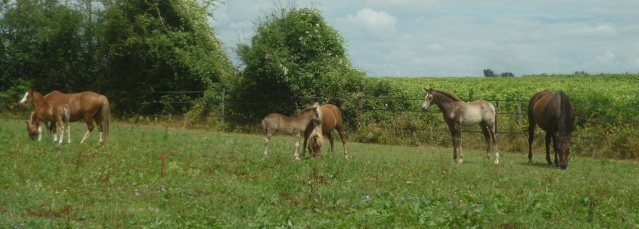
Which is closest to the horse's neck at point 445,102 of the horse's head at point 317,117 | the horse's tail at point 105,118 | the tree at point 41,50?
the horse's head at point 317,117

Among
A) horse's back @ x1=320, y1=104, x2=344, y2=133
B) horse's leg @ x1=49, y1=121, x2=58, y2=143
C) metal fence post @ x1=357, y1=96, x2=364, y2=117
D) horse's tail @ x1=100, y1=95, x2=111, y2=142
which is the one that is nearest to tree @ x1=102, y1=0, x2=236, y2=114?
metal fence post @ x1=357, y1=96, x2=364, y2=117

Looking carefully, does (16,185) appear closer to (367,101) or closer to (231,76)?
(367,101)

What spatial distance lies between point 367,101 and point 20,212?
18.4 metres

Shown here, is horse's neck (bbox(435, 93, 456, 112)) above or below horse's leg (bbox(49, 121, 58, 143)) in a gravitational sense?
above

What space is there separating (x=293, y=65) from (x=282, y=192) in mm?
16858

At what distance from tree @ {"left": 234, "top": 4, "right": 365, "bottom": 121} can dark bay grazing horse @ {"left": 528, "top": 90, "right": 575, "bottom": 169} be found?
30.0 ft

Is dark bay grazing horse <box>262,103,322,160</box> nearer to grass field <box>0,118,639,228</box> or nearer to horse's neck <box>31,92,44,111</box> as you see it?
grass field <box>0,118,639,228</box>

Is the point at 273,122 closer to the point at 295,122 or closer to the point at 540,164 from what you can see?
the point at 295,122

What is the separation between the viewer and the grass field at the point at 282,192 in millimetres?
9742

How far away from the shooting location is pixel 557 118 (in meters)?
18.9

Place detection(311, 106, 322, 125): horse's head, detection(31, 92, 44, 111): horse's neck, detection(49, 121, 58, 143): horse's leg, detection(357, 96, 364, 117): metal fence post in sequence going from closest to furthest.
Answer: detection(311, 106, 322, 125): horse's head < detection(49, 121, 58, 143): horse's leg < detection(31, 92, 44, 111): horse's neck < detection(357, 96, 364, 117): metal fence post

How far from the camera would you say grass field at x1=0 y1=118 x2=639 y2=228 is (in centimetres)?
974

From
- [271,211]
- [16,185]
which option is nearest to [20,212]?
[16,185]

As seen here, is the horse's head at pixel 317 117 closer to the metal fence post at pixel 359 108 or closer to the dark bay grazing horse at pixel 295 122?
the dark bay grazing horse at pixel 295 122
